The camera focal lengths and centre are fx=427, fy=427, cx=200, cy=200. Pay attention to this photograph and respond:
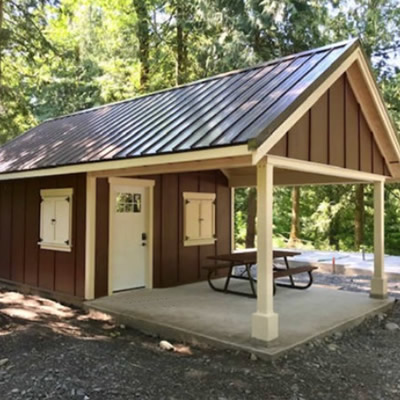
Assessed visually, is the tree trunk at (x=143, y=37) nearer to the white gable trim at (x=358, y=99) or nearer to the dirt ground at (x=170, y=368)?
the white gable trim at (x=358, y=99)

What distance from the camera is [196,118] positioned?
5.86 meters

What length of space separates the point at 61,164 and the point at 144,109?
6.94 feet

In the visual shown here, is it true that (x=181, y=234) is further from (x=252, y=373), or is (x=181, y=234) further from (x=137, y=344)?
(x=252, y=373)

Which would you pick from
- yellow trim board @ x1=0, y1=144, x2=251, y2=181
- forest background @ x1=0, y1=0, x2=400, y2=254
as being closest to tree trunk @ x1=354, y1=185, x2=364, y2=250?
forest background @ x1=0, y1=0, x2=400, y2=254

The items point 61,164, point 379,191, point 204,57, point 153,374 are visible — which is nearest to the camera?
point 153,374

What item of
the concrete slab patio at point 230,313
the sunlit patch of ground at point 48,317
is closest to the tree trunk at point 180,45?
the concrete slab patio at point 230,313

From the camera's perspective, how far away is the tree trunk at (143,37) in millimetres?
16903

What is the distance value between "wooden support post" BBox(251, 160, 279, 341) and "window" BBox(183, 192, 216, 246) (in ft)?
12.8

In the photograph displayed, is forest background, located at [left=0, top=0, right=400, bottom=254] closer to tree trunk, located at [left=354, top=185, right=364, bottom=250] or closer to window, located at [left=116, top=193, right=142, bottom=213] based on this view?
tree trunk, located at [left=354, top=185, right=364, bottom=250]

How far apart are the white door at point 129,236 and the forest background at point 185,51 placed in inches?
183

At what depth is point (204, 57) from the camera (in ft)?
47.1

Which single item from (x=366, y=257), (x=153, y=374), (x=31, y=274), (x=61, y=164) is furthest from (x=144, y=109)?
(x=366, y=257)

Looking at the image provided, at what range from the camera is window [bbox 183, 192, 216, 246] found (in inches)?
341

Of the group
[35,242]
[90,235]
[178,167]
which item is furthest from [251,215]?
[178,167]
